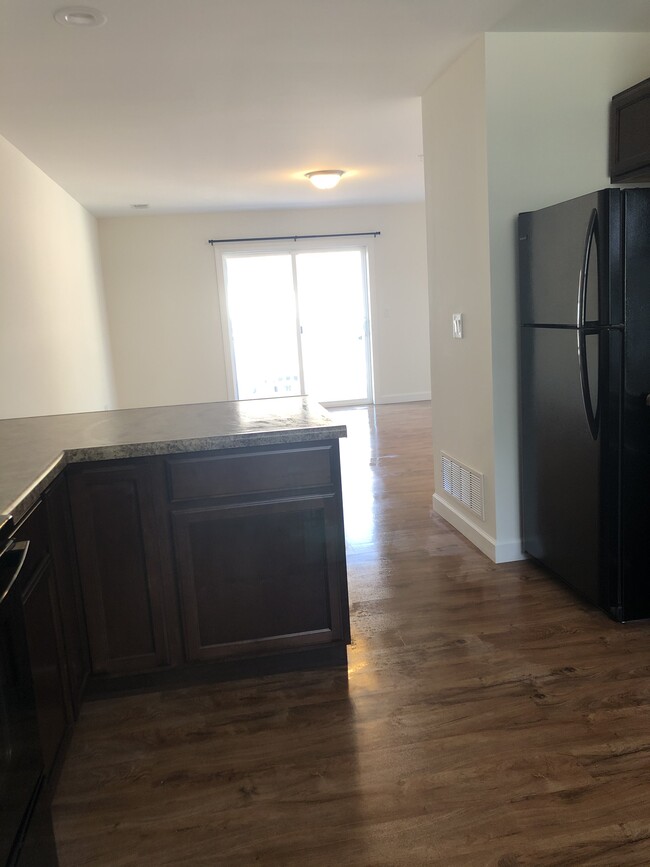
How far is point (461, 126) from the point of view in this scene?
320 cm

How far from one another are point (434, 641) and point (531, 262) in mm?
1655

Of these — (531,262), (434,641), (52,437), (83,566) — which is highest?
(531,262)

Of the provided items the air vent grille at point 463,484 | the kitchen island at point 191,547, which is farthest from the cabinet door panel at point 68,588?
the air vent grille at point 463,484

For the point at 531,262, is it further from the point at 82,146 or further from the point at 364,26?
the point at 82,146

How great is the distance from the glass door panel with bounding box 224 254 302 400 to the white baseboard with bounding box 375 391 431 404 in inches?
41.6

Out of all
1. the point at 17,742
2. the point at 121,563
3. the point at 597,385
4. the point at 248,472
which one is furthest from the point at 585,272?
the point at 17,742

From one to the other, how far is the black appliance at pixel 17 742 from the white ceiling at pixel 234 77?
2185 mm

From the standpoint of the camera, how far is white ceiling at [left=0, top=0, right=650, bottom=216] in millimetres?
2623

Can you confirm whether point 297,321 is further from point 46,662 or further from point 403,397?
point 46,662

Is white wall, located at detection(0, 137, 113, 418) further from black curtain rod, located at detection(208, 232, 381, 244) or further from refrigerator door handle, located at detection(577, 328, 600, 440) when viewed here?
refrigerator door handle, located at detection(577, 328, 600, 440)

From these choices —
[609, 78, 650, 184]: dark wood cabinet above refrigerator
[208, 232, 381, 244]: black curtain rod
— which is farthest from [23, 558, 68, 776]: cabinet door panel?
[208, 232, 381, 244]: black curtain rod

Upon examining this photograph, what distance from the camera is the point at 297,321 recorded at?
8.14 m

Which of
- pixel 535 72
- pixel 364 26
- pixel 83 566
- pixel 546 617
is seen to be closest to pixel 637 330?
pixel 546 617

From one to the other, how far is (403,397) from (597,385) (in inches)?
237
